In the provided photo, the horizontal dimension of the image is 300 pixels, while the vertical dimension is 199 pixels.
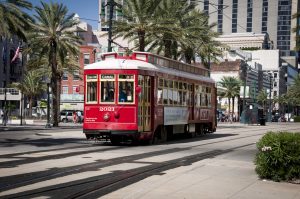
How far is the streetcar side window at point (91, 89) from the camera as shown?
837 inches

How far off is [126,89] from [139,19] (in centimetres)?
1855

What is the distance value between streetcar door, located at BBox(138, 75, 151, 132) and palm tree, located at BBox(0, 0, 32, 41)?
13751mm

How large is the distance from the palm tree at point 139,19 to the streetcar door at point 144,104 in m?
16.6

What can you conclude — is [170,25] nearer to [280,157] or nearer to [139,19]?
[139,19]

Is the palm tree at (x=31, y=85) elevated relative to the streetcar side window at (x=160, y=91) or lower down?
elevated

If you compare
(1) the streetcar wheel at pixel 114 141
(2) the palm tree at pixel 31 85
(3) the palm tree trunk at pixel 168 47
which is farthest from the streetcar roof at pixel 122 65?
(2) the palm tree at pixel 31 85

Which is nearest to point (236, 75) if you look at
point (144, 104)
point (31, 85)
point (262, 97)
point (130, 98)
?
point (262, 97)

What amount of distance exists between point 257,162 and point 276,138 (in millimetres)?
715

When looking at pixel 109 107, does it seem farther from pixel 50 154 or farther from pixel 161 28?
pixel 161 28

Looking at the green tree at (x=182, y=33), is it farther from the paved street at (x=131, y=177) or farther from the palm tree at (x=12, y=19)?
the paved street at (x=131, y=177)

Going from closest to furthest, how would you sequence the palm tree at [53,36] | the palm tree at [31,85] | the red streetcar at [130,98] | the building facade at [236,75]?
the red streetcar at [130,98], the palm tree at [53,36], the palm tree at [31,85], the building facade at [236,75]

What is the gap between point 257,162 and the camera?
11.6 metres

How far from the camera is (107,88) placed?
69.3 feet

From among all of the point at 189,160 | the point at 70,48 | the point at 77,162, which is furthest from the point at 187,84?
the point at 70,48
